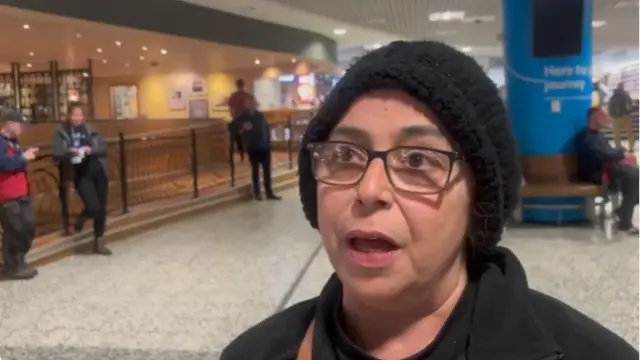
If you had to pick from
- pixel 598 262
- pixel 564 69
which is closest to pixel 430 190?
pixel 598 262

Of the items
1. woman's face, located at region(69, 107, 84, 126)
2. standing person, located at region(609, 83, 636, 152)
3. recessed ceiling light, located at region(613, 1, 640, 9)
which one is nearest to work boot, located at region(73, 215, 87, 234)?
woman's face, located at region(69, 107, 84, 126)

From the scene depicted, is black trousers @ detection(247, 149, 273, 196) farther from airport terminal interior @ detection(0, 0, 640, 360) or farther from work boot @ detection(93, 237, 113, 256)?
work boot @ detection(93, 237, 113, 256)

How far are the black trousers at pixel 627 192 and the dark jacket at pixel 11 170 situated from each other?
531 cm

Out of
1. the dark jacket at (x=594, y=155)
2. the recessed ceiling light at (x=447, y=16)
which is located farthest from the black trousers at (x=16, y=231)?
the recessed ceiling light at (x=447, y=16)

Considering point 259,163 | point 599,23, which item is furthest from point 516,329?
point 599,23

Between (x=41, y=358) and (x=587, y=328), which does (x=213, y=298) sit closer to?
(x=41, y=358)

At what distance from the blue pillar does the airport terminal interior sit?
0.05 feet

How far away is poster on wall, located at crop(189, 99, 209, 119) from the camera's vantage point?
2561cm

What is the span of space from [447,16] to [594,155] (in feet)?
28.6

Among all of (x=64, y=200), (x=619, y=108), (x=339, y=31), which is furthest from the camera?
(x=339, y=31)

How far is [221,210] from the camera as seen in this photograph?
9992mm

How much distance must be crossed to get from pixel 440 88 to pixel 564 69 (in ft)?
22.7

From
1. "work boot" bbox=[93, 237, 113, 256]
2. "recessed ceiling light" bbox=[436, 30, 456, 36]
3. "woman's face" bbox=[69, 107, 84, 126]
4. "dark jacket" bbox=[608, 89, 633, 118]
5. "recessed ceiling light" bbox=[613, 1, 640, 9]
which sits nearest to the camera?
"woman's face" bbox=[69, 107, 84, 126]

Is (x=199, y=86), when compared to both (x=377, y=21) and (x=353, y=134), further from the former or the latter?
(x=353, y=134)
